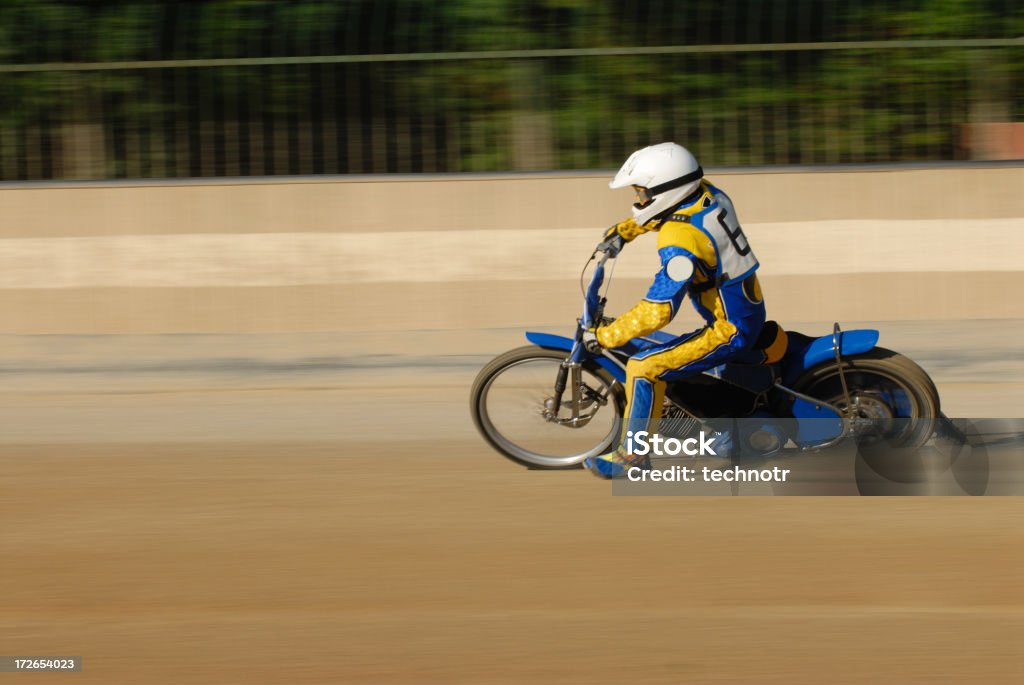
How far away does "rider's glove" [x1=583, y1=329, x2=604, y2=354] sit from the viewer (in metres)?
6.98

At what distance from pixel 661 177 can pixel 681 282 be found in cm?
50

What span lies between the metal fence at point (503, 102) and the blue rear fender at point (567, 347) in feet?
14.8

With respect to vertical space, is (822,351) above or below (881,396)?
above

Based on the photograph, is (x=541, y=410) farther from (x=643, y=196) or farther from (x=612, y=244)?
(x=643, y=196)

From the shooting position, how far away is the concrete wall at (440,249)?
10852mm

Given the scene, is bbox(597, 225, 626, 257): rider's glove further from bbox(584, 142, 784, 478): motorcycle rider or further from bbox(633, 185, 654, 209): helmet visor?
bbox(633, 185, 654, 209): helmet visor

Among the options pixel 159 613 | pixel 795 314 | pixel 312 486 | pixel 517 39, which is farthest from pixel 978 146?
pixel 159 613

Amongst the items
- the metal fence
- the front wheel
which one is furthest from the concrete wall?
the front wheel

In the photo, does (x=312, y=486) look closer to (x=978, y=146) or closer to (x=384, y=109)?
(x=384, y=109)

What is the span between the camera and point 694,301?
683 cm

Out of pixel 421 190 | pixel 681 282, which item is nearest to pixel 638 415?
pixel 681 282

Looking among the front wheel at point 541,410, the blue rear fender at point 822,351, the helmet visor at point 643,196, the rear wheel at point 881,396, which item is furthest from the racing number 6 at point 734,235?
the front wheel at point 541,410

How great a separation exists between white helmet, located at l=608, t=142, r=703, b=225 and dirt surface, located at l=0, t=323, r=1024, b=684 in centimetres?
140

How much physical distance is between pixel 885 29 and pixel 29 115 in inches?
278
